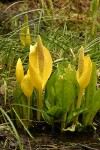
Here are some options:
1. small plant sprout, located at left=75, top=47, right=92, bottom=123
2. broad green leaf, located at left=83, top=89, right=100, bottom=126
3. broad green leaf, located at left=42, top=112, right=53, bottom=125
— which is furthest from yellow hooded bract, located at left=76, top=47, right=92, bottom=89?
broad green leaf, located at left=42, top=112, right=53, bottom=125

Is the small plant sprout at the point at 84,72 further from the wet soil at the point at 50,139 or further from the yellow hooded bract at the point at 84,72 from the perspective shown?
the wet soil at the point at 50,139

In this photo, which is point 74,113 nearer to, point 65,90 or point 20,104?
point 65,90

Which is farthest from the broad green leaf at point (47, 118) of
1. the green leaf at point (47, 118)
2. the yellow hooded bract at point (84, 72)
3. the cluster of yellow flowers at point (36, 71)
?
the yellow hooded bract at point (84, 72)

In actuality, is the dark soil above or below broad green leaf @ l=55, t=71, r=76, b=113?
below

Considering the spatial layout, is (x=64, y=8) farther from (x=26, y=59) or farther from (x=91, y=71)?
(x=91, y=71)

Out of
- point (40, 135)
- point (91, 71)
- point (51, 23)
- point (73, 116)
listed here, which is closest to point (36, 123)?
point (40, 135)

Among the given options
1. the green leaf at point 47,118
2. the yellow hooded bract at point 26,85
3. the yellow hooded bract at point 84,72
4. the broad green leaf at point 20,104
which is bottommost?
the green leaf at point 47,118

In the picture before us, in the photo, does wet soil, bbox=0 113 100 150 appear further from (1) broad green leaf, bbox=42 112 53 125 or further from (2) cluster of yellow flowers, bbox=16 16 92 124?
(2) cluster of yellow flowers, bbox=16 16 92 124
